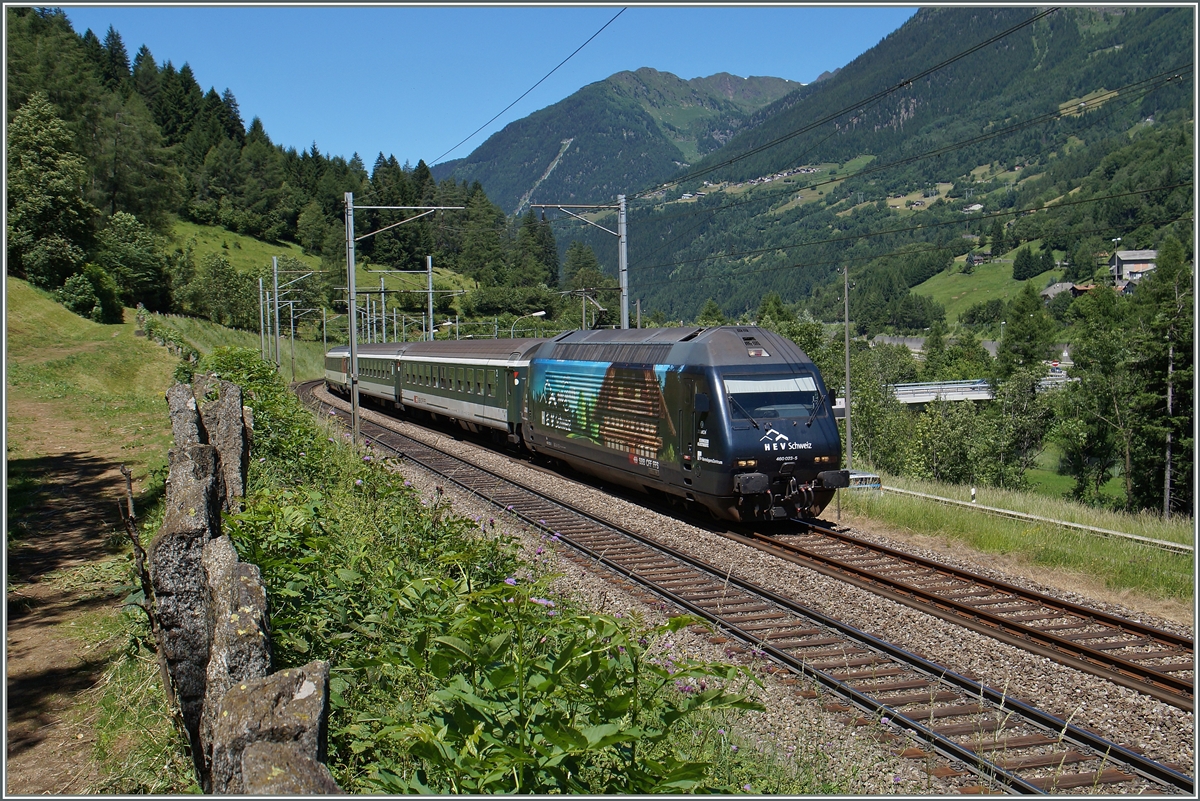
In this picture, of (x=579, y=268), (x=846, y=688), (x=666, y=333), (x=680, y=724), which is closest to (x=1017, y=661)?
(x=846, y=688)

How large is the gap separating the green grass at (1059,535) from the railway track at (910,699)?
4.54 m

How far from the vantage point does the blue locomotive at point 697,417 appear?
1369 cm

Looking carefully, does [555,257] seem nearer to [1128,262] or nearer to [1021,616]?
[1128,262]

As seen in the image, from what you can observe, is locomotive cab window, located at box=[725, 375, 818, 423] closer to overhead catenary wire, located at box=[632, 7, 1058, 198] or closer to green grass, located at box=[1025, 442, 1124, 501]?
overhead catenary wire, located at box=[632, 7, 1058, 198]

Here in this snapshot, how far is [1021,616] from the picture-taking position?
33.2 ft

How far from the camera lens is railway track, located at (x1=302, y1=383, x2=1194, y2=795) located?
6297 millimetres

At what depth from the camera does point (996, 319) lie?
140750 millimetres

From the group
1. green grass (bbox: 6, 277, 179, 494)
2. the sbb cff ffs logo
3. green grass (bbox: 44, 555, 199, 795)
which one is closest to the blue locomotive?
the sbb cff ffs logo

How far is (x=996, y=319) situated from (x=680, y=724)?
5920 inches

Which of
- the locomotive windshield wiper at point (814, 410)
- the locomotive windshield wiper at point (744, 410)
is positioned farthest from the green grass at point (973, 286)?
the locomotive windshield wiper at point (744, 410)

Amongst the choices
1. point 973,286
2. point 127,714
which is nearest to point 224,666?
point 127,714

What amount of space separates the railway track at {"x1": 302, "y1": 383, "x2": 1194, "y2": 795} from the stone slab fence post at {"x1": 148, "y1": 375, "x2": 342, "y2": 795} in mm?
2981

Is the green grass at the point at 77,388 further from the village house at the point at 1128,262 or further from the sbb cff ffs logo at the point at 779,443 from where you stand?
the village house at the point at 1128,262

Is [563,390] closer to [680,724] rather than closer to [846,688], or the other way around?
[846,688]
